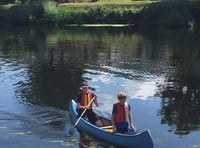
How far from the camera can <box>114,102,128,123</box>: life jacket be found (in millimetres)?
19188

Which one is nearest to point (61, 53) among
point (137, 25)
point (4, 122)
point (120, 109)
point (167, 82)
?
point (167, 82)

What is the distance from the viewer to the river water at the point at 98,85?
22.4 m

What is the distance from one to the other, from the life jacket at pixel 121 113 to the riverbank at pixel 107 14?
213ft

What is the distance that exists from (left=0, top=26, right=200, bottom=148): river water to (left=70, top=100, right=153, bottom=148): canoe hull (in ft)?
1.46

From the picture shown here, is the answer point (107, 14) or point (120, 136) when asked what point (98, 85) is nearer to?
point (120, 136)

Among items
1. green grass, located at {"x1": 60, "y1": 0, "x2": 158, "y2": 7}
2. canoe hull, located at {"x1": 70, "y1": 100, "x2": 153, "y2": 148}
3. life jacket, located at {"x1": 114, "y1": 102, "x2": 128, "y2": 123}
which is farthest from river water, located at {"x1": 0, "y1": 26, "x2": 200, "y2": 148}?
green grass, located at {"x1": 60, "y1": 0, "x2": 158, "y2": 7}

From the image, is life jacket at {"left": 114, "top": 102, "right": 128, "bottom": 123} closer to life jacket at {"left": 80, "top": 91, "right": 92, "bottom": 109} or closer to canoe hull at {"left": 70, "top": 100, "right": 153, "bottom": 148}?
canoe hull at {"left": 70, "top": 100, "right": 153, "bottom": 148}

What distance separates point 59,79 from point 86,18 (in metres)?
55.9

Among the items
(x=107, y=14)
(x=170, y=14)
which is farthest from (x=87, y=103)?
(x=107, y=14)

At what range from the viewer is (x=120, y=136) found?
19359mm

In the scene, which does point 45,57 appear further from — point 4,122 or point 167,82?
point 4,122

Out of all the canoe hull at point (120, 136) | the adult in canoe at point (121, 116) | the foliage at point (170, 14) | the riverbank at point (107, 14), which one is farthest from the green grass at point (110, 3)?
the adult in canoe at point (121, 116)

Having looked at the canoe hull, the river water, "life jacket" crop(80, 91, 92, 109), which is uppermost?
"life jacket" crop(80, 91, 92, 109)

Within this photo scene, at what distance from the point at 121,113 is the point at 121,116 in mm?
132
